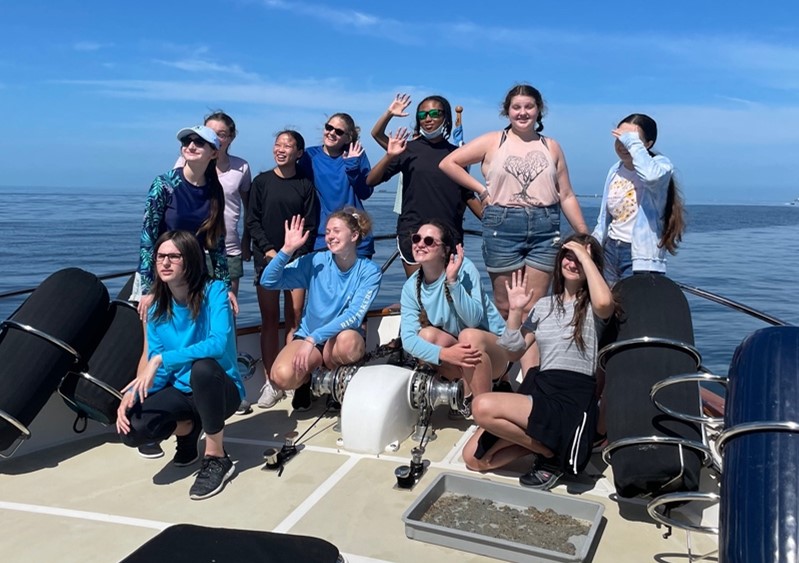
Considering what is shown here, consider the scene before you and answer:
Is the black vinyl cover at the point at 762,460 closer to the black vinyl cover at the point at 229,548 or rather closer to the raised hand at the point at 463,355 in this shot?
the black vinyl cover at the point at 229,548

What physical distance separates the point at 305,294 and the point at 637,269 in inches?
80.8

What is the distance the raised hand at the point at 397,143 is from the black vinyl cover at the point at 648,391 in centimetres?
161

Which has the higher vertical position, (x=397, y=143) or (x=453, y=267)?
(x=397, y=143)

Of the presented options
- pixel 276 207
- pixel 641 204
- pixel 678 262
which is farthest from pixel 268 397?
pixel 678 262

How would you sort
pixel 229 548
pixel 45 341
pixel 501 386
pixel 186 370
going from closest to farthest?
1. pixel 229 548
2. pixel 186 370
3. pixel 45 341
4. pixel 501 386

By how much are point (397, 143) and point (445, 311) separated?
1.16 m

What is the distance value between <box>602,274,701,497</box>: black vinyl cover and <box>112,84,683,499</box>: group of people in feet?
0.47

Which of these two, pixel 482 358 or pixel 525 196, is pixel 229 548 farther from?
pixel 525 196

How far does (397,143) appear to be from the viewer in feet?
14.1

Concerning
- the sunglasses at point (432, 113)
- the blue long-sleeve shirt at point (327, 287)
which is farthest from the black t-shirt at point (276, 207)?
the sunglasses at point (432, 113)

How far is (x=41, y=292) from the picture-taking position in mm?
3582

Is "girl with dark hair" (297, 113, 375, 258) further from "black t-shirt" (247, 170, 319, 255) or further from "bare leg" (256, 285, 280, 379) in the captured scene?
"bare leg" (256, 285, 280, 379)

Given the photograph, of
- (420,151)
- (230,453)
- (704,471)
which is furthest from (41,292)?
(704,471)

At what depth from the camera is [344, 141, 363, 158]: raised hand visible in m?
4.50
